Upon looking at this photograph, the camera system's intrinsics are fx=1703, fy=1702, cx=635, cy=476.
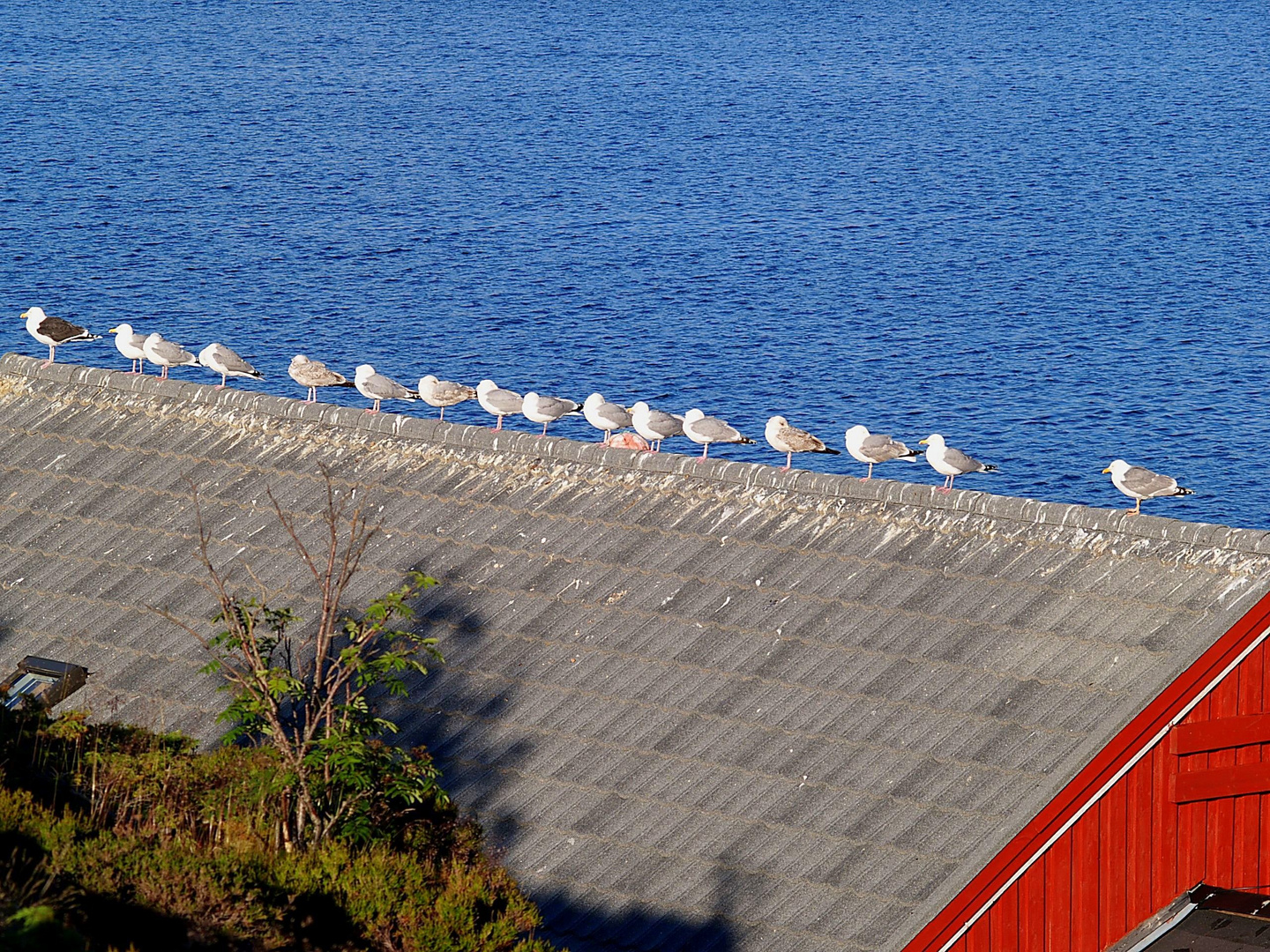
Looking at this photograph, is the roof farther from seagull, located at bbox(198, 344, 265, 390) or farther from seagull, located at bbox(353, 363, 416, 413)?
seagull, located at bbox(198, 344, 265, 390)

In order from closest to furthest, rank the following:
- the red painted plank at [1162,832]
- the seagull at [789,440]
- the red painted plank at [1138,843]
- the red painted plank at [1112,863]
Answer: the red painted plank at [1112,863] → the red painted plank at [1138,843] → the red painted plank at [1162,832] → the seagull at [789,440]

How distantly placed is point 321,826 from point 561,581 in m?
4.19

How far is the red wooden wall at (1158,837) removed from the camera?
11.3 meters

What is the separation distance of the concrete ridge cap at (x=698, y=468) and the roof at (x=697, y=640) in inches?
1.2

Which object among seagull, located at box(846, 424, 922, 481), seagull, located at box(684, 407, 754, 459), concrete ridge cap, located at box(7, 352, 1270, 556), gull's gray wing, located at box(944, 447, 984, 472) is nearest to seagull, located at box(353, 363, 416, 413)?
seagull, located at box(684, 407, 754, 459)

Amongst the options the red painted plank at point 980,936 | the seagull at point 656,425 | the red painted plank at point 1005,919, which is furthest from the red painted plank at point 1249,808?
the seagull at point 656,425

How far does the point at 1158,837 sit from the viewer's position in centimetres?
1208

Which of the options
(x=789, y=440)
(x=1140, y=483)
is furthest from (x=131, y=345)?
(x=1140, y=483)

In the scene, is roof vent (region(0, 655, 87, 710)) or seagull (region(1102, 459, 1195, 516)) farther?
seagull (region(1102, 459, 1195, 516))

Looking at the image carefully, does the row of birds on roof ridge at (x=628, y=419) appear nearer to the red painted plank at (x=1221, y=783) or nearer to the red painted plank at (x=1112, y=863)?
the red painted plank at (x=1221, y=783)

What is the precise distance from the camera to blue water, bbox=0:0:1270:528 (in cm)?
6081

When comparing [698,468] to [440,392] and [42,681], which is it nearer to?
[42,681]

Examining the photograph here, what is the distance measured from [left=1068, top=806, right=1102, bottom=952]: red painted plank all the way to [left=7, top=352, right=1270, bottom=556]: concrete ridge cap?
2.45 m

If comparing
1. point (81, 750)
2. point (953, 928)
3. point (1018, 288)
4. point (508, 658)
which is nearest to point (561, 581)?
point (508, 658)
